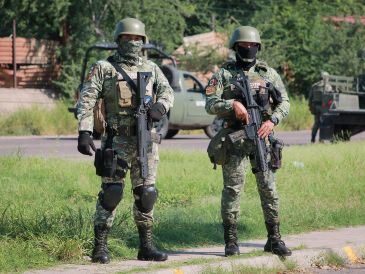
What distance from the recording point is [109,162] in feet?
27.4

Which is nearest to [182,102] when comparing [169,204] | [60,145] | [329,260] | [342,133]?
[342,133]

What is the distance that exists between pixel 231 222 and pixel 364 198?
14.8 ft

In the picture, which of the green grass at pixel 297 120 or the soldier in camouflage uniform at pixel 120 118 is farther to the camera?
the green grass at pixel 297 120

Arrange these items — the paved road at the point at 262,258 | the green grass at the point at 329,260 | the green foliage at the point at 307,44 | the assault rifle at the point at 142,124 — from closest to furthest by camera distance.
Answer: the paved road at the point at 262,258 < the assault rifle at the point at 142,124 < the green grass at the point at 329,260 < the green foliage at the point at 307,44

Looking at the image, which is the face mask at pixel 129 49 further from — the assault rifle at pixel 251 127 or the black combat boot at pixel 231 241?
the black combat boot at pixel 231 241

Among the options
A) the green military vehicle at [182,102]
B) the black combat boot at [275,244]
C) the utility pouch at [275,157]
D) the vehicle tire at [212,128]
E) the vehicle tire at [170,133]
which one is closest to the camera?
the utility pouch at [275,157]

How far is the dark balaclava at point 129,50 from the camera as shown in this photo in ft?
28.1

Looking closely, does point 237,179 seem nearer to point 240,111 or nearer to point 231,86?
point 240,111

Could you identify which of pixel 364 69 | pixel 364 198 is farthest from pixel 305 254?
pixel 364 69

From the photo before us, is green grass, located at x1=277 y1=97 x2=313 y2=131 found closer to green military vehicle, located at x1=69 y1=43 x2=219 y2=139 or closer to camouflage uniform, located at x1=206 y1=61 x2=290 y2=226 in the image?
green military vehicle, located at x1=69 y1=43 x2=219 y2=139

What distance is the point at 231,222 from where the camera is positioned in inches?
357

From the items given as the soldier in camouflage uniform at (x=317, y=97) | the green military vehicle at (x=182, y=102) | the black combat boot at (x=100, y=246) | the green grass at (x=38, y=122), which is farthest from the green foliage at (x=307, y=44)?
the black combat boot at (x=100, y=246)

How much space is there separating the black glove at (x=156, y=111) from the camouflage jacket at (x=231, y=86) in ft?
1.71

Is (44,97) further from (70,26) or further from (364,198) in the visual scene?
(364,198)
